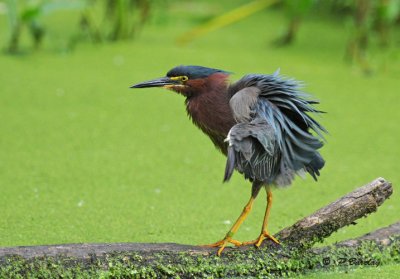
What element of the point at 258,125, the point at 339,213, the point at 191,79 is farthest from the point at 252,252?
the point at 191,79

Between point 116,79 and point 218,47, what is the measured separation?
99 centimetres

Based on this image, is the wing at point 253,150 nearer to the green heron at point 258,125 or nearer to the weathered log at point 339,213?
the green heron at point 258,125

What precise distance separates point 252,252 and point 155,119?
1.93 meters

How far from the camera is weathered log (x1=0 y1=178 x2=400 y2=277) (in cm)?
241

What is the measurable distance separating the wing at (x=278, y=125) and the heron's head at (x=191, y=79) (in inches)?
5.7

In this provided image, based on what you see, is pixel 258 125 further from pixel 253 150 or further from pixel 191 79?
pixel 191 79

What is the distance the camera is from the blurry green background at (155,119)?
128 inches

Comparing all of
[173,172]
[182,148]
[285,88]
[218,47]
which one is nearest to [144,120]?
[182,148]

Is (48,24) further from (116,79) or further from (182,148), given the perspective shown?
(182,148)

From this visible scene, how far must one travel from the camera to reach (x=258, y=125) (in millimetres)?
2582

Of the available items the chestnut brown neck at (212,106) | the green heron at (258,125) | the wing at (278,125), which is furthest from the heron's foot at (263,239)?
the chestnut brown neck at (212,106)

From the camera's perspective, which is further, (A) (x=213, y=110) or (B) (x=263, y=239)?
(A) (x=213, y=110)

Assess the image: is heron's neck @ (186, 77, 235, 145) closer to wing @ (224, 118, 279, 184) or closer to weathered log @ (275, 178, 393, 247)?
wing @ (224, 118, 279, 184)

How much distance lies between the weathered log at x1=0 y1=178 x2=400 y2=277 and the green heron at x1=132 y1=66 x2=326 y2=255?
63mm
